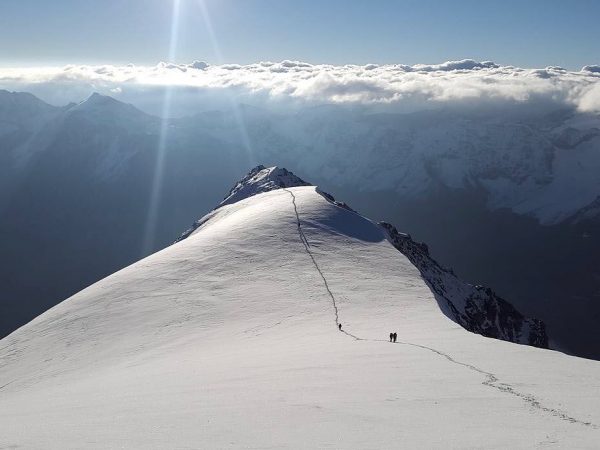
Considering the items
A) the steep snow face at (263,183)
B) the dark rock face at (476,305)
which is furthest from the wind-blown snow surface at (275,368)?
the steep snow face at (263,183)

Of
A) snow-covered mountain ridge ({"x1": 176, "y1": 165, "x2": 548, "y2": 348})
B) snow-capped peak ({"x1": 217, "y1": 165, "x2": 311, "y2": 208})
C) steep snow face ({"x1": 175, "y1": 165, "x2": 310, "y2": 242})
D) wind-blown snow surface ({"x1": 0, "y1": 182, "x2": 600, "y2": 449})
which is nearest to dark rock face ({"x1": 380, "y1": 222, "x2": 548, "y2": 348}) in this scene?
snow-covered mountain ridge ({"x1": 176, "y1": 165, "x2": 548, "y2": 348})

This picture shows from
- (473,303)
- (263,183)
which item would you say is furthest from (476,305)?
(263,183)

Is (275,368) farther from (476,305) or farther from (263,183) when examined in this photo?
(263,183)

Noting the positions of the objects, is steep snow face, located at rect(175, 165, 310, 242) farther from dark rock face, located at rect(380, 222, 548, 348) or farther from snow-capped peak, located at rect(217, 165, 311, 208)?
dark rock face, located at rect(380, 222, 548, 348)

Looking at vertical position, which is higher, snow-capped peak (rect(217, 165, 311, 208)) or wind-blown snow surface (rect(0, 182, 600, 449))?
snow-capped peak (rect(217, 165, 311, 208))

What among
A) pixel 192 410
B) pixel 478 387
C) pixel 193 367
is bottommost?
pixel 193 367

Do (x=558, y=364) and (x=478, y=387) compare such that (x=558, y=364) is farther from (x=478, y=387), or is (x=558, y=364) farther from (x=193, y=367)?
(x=193, y=367)

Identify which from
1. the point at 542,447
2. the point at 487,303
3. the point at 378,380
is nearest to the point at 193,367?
the point at 378,380
